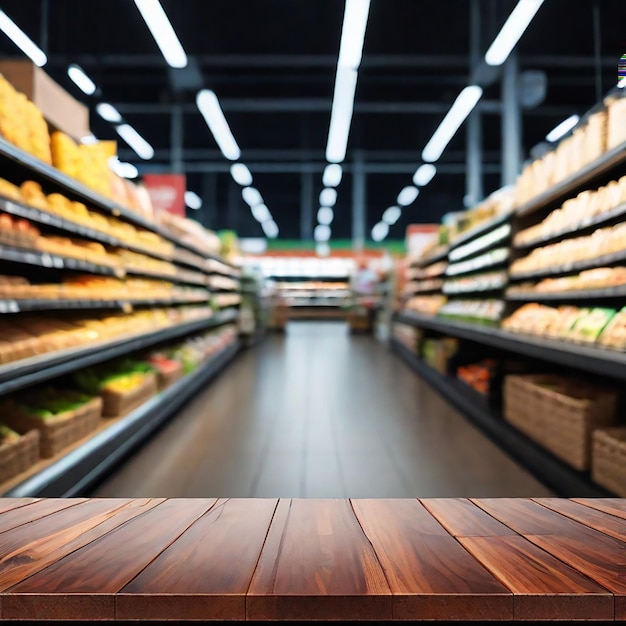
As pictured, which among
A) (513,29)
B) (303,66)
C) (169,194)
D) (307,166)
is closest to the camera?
(513,29)

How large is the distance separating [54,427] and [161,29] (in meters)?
4.53

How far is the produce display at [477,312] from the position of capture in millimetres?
4730

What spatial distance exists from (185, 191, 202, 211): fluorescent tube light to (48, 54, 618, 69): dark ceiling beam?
1008 cm

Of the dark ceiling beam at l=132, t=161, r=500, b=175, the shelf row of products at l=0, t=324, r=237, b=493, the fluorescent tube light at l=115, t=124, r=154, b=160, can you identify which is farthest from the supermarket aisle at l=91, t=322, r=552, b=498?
the dark ceiling beam at l=132, t=161, r=500, b=175

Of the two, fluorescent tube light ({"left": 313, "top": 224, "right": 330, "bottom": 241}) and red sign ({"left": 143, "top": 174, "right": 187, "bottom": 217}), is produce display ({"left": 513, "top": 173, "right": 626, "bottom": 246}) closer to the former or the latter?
red sign ({"left": 143, "top": 174, "right": 187, "bottom": 217})

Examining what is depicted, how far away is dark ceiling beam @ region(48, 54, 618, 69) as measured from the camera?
10.1 m

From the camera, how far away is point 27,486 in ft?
7.50

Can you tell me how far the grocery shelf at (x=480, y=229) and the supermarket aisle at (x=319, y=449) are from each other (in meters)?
1.78

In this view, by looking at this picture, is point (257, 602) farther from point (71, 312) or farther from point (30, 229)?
point (71, 312)

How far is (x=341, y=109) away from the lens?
9.05 metres

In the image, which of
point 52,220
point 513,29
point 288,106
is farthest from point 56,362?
point 288,106

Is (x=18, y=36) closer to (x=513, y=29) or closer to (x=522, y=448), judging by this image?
(x=513, y=29)

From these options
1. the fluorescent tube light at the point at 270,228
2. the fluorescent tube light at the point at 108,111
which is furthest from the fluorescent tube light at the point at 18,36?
the fluorescent tube light at the point at 270,228

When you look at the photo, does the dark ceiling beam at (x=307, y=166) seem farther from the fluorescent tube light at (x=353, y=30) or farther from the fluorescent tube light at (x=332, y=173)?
the fluorescent tube light at (x=353, y=30)
